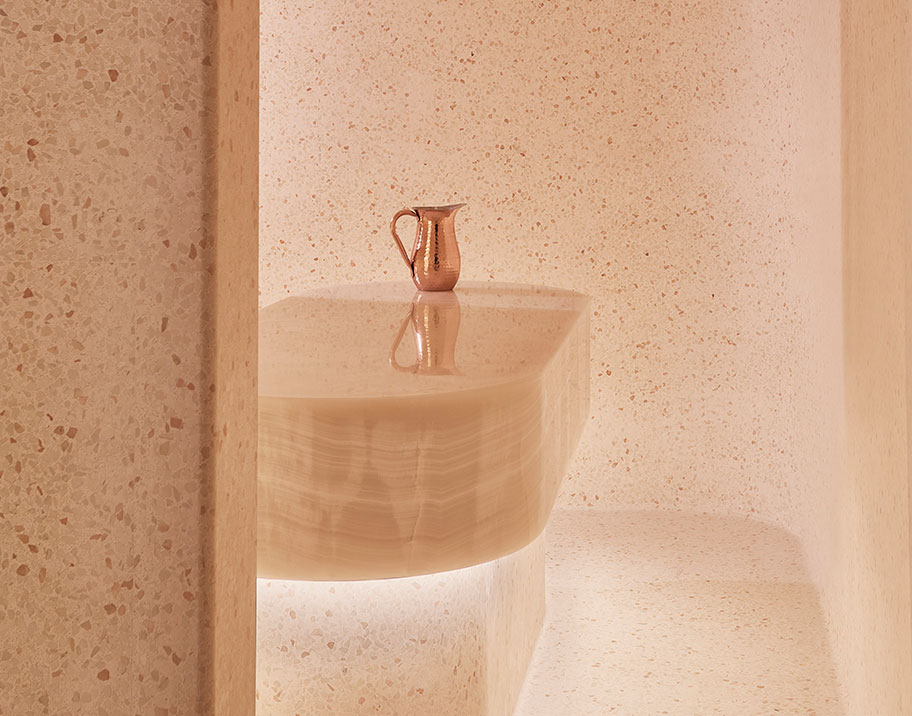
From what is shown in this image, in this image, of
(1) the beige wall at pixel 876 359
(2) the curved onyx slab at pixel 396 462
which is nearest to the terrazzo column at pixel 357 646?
(2) the curved onyx slab at pixel 396 462

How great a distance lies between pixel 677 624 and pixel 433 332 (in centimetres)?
114

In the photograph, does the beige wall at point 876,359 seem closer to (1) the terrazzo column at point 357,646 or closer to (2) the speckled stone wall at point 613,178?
(1) the terrazzo column at point 357,646

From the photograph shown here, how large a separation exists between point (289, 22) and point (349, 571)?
2.86 m

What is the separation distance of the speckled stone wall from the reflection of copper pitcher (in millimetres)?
1020

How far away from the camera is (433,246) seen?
8.97 feet

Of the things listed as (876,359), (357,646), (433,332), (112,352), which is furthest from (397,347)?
(112,352)

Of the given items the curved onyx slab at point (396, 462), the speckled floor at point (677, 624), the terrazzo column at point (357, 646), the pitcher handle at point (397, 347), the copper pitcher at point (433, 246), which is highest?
the copper pitcher at point (433, 246)

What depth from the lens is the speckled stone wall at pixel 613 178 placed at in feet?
12.1

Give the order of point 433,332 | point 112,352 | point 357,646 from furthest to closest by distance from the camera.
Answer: point 433,332 < point 357,646 < point 112,352

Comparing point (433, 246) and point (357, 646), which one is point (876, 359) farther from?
point (433, 246)

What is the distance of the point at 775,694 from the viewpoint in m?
2.30

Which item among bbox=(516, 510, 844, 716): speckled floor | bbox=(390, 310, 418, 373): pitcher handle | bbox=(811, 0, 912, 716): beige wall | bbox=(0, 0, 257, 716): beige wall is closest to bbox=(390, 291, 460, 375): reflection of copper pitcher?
bbox=(390, 310, 418, 373): pitcher handle

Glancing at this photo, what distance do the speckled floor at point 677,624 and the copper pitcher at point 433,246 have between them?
2.95 feet

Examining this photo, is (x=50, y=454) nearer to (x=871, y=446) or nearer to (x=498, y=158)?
(x=871, y=446)
